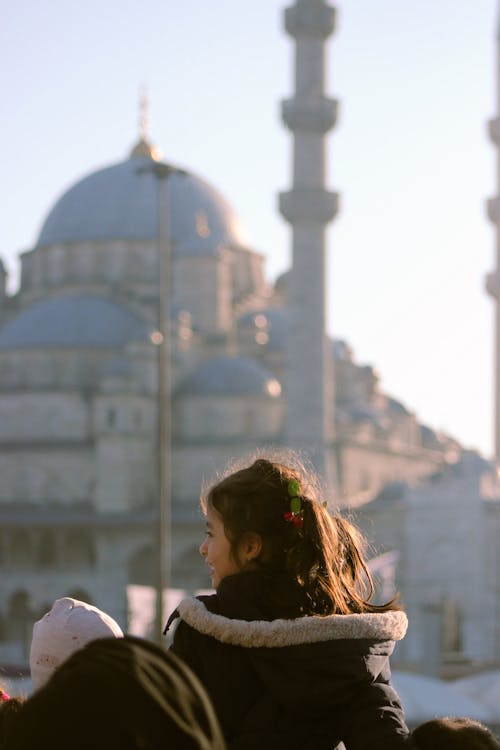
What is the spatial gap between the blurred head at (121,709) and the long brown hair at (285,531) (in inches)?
51.6

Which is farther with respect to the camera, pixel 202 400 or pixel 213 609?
pixel 202 400

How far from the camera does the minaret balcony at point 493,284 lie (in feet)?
161

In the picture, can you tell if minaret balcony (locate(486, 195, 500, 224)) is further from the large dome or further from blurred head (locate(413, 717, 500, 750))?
blurred head (locate(413, 717, 500, 750))

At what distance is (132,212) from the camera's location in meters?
60.8

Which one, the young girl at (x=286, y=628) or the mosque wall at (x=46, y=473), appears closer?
the young girl at (x=286, y=628)

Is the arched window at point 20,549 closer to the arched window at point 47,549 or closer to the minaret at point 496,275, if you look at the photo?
the arched window at point 47,549

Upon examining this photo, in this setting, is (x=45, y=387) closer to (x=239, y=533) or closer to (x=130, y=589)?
(x=130, y=589)

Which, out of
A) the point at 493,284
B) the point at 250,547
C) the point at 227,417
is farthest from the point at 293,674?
the point at 227,417

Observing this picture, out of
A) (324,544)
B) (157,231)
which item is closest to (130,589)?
(324,544)

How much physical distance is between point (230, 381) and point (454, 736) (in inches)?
1956

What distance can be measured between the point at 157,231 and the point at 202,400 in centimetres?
937

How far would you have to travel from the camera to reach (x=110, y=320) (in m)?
55.8

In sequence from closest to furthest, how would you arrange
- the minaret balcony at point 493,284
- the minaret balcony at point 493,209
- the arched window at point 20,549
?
the minaret balcony at point 493,209
the minaret balcony at point 493,284
the arched window at point 20,549

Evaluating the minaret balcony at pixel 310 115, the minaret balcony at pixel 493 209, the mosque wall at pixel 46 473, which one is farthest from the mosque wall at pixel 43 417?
the minaret balcony at pixel 310 115
